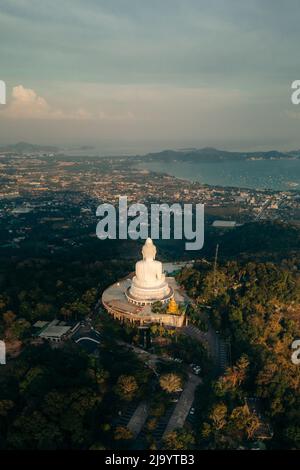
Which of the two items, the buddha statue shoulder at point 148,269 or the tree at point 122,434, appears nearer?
the tree at point 122,434

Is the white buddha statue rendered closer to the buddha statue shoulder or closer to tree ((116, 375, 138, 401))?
the buddha statue shoulder

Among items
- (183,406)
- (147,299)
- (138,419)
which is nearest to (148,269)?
(147,299)

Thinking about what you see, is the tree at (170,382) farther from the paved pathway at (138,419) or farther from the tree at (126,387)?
the tree at (126,387)

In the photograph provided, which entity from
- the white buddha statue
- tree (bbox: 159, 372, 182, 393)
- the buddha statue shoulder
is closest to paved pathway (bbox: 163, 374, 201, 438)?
tree (bbox: 159, 372, 182, 393)

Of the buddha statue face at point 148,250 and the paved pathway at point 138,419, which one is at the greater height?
the buddha statue face at point 148,250

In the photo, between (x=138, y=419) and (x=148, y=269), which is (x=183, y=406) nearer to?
(x=138, y=419)

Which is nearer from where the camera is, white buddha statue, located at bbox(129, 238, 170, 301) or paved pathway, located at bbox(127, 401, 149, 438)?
paved pathway, located at bbox(127, 401, 149, 438)

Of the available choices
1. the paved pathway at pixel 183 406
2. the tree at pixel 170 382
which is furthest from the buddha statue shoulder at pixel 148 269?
the tree at pixel 170 382
